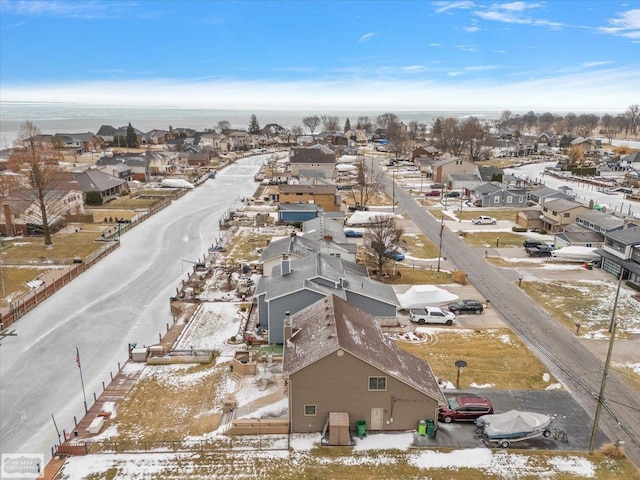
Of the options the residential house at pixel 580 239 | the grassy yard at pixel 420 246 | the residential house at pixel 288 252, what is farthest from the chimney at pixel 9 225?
the residential house at pixel 580 239

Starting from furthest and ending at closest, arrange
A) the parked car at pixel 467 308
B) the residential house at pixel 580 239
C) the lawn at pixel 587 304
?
the residential house at pixel 580 239 → the parked car at pixel 467 308 → the lawn at pixel 587 304

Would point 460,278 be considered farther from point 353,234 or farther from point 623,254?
point 353,234

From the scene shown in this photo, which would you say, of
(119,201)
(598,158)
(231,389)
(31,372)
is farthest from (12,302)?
(598,158)

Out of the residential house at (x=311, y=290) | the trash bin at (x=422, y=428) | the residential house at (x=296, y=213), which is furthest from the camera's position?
the residential house at (x=296, y=213)

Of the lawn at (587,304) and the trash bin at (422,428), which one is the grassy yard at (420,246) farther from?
the trash bin at (422,428)

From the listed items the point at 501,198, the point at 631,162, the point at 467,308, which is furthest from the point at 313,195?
the point at 631,162

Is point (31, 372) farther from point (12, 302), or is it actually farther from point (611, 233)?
point (611, 233)
